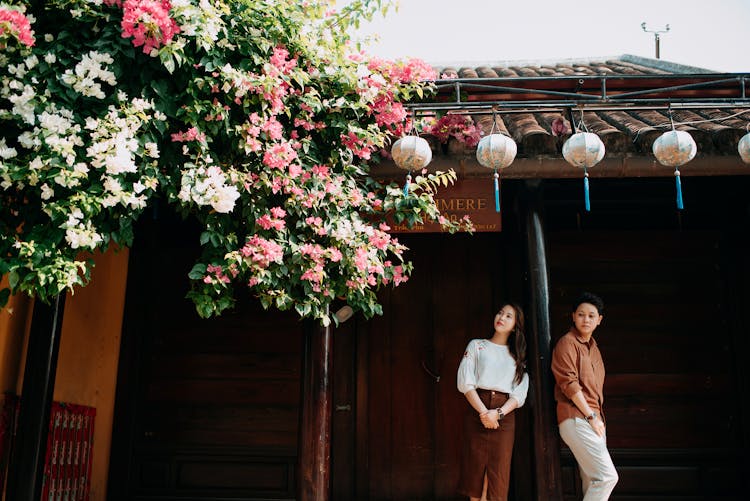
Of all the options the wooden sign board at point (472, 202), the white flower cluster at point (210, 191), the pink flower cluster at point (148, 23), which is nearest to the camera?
the pink flower cluster at point (148, 23)

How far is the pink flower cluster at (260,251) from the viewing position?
439 cm

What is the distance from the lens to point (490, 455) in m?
5.31

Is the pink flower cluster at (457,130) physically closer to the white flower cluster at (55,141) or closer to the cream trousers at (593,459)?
the cream trousers at (593,459)

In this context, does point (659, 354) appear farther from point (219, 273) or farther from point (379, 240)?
point (219, 273)

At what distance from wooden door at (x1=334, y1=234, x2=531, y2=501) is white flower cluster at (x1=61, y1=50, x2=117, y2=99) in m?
A: 3.47

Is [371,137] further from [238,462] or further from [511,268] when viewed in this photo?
[238,462]

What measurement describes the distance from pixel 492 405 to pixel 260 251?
7.34 feet

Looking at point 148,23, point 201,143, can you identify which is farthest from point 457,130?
point 148,23

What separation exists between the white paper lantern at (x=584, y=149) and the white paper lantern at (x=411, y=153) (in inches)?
39.2

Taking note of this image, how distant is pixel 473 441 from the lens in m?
5.39

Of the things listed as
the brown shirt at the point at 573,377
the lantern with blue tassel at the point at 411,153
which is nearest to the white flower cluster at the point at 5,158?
the lantern with blue tassel at the point at 411,153

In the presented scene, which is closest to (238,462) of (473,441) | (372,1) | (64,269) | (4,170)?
(473,441)

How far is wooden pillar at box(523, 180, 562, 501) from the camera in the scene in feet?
16.7

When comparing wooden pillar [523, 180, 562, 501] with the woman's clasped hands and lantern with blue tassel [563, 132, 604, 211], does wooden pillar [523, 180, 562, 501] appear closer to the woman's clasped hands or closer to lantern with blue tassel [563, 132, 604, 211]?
the woman's clasped hands
